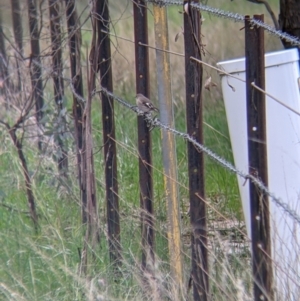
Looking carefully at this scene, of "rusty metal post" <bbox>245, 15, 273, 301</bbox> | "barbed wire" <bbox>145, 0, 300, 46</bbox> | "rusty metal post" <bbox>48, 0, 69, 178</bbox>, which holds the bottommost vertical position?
"rusty metal post" <bbox>245, 15, 273, 301</bbox>

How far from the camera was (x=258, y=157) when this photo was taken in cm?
285

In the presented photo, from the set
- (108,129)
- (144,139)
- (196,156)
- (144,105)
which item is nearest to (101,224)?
(108,129)

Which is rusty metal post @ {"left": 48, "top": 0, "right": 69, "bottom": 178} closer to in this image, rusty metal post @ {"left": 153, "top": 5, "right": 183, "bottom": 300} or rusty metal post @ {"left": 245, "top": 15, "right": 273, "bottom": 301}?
rusty metal post @ {"left": 153, "top": 5, "right": 183, "bottom": 300}

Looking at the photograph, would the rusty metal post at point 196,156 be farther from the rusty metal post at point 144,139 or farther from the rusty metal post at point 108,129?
the rusty metal post at point 108,129

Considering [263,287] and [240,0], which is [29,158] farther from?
[263,287]

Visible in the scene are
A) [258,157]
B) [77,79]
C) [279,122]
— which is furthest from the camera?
[77,79]

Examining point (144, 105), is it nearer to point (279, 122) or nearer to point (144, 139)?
point (144, 139)

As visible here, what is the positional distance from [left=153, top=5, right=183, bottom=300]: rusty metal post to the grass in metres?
0.07

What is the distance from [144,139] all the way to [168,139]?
0.21 m

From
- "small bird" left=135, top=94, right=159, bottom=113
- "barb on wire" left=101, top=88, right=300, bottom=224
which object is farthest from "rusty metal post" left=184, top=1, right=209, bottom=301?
"small bird" left=135, top=94, right=159, bottom=113

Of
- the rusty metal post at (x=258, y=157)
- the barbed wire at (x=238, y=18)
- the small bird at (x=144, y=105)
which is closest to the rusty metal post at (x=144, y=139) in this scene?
the small bird at (x=144, y=105)

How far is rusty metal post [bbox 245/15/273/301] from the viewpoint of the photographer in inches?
110

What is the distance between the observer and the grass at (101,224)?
12.6 feet

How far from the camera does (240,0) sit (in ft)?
28.3
